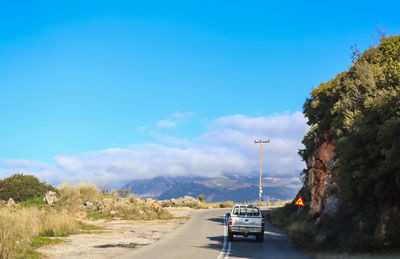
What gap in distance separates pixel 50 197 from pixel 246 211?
16846mm

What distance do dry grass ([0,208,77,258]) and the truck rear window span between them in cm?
929

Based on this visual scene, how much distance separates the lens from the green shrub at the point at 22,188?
102 ft

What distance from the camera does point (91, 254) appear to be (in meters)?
14.6

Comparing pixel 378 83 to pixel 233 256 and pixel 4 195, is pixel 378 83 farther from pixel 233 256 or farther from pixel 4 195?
pixel 4 195

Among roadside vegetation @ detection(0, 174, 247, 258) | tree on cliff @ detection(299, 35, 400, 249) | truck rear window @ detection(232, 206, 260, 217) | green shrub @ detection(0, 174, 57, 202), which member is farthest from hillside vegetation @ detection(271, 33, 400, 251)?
green shrub @ detection(0, 174, 57, 202)

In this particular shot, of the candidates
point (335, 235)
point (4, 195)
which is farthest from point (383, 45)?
point (4, 195)

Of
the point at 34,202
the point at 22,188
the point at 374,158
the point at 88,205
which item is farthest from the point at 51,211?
the point at 374,158

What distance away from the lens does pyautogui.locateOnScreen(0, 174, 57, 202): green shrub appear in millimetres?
30984

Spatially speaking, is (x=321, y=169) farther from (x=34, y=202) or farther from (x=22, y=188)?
(x=22, y=188)

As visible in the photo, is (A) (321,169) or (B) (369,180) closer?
A: (B) (369,180)

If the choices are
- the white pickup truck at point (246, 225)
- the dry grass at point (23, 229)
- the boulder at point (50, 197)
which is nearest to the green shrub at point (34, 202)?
the boulder at point (50, 197)

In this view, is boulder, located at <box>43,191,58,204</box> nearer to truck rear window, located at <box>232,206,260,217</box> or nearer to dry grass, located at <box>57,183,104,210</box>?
dry grass, located at <box>57,183,104,210</box>

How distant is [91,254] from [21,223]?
152 inches

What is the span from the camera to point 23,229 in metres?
15.6
